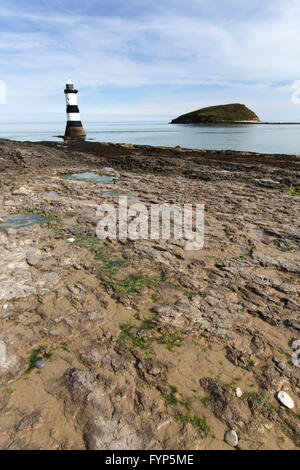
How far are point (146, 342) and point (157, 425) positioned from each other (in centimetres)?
116

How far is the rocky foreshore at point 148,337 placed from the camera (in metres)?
2.64

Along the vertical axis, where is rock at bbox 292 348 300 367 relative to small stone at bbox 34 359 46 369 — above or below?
below

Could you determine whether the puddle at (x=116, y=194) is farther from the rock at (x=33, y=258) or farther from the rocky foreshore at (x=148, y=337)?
the rock at (x=33, y=258)

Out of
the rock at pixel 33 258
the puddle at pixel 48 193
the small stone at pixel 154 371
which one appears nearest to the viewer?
the small stone at pixel 154 371

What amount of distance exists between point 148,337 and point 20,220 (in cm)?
653

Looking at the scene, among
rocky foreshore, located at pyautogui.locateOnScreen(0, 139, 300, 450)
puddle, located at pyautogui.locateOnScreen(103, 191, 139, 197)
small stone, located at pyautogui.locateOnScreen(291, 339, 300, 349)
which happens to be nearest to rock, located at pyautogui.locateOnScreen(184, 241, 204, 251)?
rocky foreshore, located at pyautogui.locateOnScreen(0, 139, 300, 450)

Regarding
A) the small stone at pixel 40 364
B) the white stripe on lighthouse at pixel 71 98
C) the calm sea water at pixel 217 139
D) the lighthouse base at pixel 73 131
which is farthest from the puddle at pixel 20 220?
the lighthouse base at pixel 73 131

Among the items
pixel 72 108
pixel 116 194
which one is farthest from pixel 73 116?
pixel 116 194

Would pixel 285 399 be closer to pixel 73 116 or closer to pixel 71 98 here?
pixel 71 98

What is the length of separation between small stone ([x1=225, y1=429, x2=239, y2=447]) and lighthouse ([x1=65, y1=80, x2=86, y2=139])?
54.0 meters

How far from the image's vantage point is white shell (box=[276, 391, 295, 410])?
2874 mm

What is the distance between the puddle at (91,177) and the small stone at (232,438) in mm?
12975

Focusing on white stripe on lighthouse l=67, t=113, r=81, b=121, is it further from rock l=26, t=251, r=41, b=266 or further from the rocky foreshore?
rock l=26, t=251, r=41, b=266
